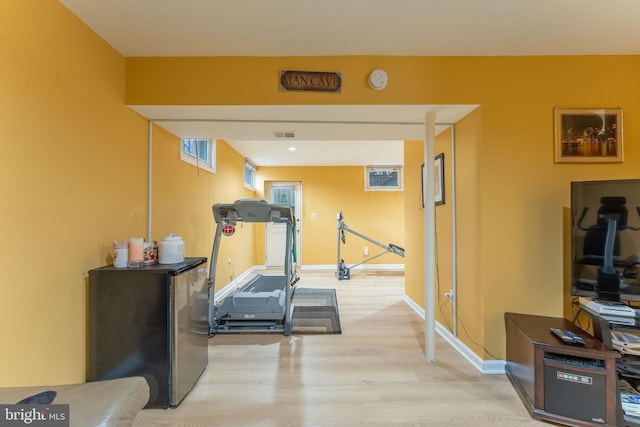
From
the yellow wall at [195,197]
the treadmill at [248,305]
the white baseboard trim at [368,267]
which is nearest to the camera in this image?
the yellow wall at [195,197]

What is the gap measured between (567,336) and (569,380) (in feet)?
0.77

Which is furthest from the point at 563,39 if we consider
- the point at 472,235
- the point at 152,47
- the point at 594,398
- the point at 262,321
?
the point at 262,321

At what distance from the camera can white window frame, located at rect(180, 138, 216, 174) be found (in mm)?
2883

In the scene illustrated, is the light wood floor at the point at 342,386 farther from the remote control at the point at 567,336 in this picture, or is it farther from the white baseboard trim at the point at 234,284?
the white baseboard trim at the point at 234,284

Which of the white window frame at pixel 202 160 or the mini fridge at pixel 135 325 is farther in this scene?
the white window frame at pixel 202 160

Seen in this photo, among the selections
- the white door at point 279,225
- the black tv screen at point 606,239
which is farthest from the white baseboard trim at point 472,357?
the white door at point 279,225

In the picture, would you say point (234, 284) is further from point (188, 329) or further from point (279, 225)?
point (188, 329)

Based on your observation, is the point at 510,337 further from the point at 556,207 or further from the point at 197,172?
the point at 197,172

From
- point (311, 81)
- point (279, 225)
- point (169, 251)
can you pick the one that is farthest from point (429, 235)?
point (279, 225)

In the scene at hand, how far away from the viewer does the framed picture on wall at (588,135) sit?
6.42 feet

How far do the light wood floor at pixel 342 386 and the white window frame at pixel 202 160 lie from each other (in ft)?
6.31

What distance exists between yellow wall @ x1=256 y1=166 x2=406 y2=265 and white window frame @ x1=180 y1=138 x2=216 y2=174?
239 cm

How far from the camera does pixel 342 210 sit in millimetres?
6141

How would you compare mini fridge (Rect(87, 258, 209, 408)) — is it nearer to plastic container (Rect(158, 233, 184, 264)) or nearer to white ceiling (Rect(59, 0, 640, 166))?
plastic container (Rect(158, 233, 184, 264))
